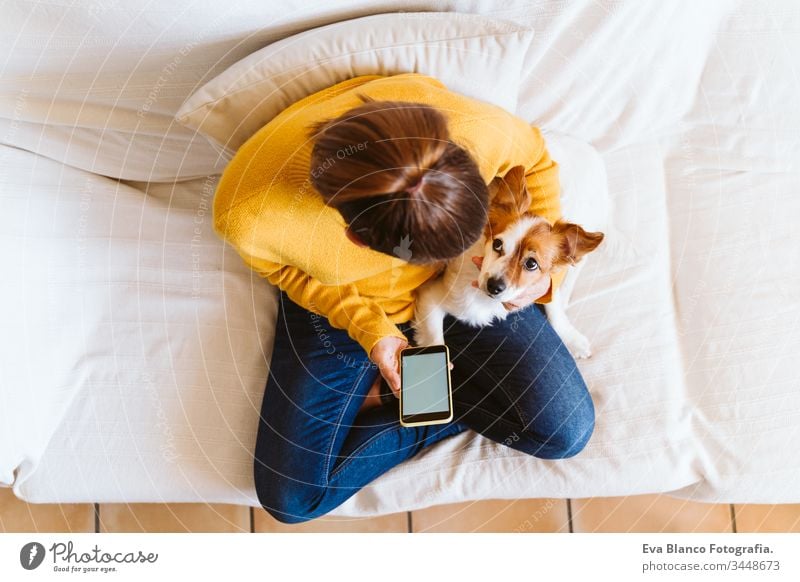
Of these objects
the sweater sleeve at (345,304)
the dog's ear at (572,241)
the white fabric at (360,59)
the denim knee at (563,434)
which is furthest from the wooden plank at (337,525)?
the white fabric at (360,59)

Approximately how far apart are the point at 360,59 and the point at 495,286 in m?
0.47

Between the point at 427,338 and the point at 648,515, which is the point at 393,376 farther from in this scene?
the point at 648,515

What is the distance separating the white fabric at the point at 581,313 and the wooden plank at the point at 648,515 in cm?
21

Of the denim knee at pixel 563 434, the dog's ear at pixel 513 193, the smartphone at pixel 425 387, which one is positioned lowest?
the denim knee at pixel 563 434

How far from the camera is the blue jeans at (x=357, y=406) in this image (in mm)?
1191

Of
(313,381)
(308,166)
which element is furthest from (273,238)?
(313,381)

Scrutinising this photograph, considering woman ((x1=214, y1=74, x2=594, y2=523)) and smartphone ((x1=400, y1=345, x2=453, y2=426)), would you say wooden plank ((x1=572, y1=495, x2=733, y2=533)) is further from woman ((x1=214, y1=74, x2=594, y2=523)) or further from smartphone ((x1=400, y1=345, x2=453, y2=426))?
smartphone ((x1=400, y1=345, x2=453, y2=426))

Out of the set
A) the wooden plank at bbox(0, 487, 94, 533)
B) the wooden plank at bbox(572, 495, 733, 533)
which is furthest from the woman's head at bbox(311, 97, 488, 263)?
the wooden plank at bbox(0, 487, 94, 533)

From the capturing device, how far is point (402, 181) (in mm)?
765

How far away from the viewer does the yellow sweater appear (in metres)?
0.96

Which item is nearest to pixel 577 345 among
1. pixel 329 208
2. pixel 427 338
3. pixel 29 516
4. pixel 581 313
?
pixel 581 313

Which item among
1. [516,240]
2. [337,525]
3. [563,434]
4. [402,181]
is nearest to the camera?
[402,181]
